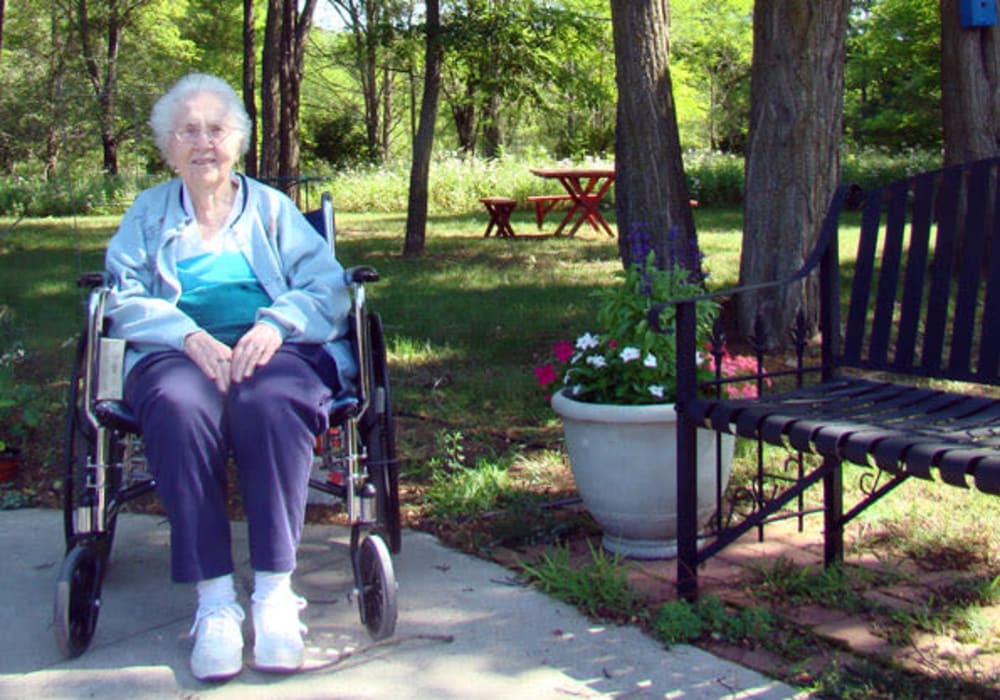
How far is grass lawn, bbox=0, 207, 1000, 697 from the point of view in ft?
11.7

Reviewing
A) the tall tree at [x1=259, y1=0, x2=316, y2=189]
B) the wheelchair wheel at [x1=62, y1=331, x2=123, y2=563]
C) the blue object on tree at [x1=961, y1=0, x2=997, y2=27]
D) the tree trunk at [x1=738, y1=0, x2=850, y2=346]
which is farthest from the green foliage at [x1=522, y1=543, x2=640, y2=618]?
the tall tree at [x1=259, y1=0, x2=316, y2=189]

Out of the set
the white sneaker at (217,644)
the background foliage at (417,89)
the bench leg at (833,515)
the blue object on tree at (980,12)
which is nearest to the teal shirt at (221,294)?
the white sneaker at (217,644)

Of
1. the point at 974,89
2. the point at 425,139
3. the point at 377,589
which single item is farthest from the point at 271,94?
the point at 377,589

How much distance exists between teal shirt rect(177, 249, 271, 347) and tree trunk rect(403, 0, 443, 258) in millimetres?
8146

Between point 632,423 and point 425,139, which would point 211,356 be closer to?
point 632,423

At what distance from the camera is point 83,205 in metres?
22.2

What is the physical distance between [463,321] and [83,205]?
16.7 metres

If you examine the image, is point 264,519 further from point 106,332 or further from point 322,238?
point 322,238

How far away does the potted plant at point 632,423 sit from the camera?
3.18 meters

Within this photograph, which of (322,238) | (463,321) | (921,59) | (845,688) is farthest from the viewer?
(921,59)

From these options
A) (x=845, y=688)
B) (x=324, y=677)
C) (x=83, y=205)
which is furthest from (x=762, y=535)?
(x=83, y=205)

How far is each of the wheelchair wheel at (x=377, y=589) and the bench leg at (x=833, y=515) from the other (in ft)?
3.74

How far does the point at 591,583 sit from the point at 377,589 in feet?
1.88

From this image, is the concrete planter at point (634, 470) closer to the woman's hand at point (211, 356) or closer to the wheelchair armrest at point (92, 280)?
the woman's hand at point (211, 356)
